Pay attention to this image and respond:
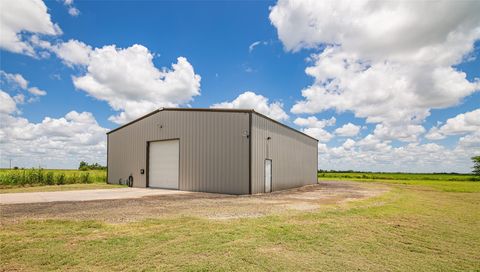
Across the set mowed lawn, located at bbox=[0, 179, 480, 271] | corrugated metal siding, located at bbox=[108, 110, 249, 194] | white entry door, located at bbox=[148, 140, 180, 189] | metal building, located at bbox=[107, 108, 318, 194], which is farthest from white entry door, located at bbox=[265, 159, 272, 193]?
mowed lawn, located at bbox=[0, 179, 480, 271]

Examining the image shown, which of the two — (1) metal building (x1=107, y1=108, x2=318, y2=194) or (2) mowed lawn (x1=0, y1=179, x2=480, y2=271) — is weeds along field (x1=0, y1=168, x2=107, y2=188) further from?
(2) mowed lawn (x1=0, y1=179, x2=480, y2=271)

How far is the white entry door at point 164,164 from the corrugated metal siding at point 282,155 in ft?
18.5

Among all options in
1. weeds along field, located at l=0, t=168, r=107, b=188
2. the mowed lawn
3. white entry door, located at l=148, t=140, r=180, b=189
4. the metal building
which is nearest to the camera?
the mowed lawn

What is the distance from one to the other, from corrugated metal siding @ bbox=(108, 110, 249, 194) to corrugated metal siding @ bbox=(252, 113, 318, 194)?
2.60 feet

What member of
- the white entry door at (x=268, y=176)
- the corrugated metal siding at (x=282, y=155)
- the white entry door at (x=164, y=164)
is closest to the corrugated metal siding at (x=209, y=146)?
the white entry door at (x=164, y=164)

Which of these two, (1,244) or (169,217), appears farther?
(169,217)

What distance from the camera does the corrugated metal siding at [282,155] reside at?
16891 millimetres

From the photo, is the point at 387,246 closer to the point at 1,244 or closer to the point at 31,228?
the point at 1,244

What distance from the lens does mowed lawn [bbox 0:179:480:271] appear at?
450 cm

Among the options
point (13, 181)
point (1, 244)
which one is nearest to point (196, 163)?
point (1, 244)

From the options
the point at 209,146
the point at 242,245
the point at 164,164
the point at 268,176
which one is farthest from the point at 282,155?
the point at 242,245

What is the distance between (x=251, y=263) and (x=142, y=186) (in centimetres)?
1854

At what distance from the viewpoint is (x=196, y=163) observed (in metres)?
17.5

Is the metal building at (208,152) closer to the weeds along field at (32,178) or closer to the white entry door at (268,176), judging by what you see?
the white entry door at (268,176)
